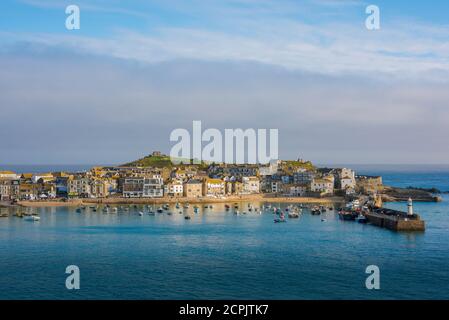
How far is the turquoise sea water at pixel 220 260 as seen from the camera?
1419 cm

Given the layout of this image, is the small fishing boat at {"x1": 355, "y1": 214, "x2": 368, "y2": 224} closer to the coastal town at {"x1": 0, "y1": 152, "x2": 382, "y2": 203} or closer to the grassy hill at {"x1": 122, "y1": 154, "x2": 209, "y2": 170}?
the coastal town at {"x1": 0, "y1": 152, "x2": 382, "y2": 203}

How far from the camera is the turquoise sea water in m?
14.2

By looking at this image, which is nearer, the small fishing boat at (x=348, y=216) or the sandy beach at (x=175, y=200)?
the small fishing boat at (x=348, y=216)

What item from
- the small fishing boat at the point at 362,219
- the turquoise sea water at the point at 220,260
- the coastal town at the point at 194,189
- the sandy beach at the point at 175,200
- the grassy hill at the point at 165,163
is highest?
the grassy hill at the point at 165,163

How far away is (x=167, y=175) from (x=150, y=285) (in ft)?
136

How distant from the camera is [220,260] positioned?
1806 centimetres

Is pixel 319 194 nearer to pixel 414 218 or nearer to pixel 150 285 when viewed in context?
pixel 414 218

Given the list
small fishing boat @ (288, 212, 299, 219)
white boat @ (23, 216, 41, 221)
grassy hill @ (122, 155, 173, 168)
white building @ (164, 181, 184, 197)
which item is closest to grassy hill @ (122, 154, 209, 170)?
grassy hill @ (122, 155, 173, 168)

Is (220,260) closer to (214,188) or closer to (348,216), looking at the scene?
(348,216)

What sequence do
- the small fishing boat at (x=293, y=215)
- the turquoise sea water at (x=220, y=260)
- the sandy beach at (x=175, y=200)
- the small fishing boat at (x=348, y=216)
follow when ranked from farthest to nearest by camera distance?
the sandy beach at (x=175, y=200), the small fishing boat at (x=293, y=215), the small fishing boat at (x=348, y=216), the turquoise sea water at (x=220, y=260)

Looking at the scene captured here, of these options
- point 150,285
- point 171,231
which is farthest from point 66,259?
point 171,231

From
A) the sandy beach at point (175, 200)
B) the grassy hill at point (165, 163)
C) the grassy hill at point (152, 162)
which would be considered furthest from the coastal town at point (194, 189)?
the grassy hill at point (152, 162)

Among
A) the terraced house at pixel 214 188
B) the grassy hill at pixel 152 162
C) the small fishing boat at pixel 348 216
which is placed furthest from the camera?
the grassy hill at pixel 152 162

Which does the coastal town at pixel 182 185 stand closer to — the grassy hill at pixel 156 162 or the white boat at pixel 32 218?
the grassy hill at pixel 156 162
